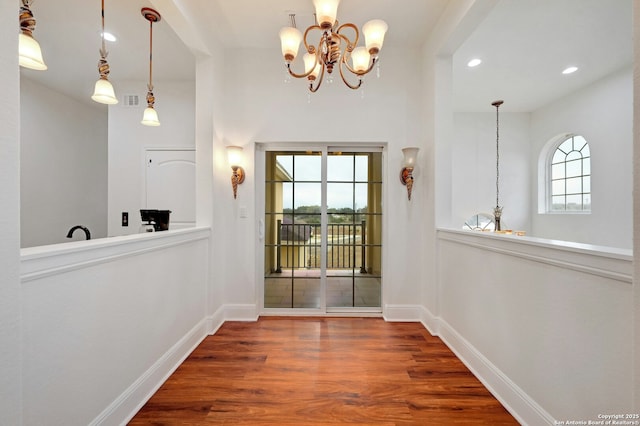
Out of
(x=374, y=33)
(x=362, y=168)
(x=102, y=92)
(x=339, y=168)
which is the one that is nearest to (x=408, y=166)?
(x=362, y=168)

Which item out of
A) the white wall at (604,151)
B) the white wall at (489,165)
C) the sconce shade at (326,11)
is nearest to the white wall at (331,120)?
the sconce shade at (326,11)

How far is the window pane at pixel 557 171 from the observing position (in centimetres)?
464

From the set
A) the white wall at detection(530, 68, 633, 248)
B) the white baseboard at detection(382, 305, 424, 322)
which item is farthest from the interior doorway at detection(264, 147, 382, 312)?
the white wall at detection(530, 68, 633, 248)

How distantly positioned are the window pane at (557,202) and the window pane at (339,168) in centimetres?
426

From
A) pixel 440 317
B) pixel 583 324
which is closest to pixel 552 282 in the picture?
pixel 583 324

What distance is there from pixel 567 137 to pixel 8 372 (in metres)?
6.82

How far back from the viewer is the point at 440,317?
2.60 m

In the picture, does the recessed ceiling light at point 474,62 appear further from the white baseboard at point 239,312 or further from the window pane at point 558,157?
the white baseboard at point 239,312

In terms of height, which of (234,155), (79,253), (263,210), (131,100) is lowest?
(79,253)

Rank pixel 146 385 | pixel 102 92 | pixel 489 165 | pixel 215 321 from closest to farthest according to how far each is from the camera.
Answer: pixel 146 385 < pixel 102 92 < pixel 215 321 < pixel 489 165

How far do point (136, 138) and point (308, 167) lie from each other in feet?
7.86

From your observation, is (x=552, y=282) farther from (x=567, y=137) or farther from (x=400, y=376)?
(x=567, y=137)

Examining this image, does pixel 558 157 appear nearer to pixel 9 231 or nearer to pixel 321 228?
pixel 321 228

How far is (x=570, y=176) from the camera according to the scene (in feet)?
14.7
